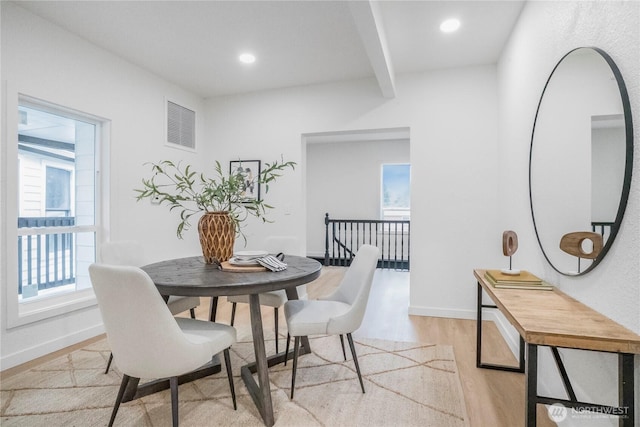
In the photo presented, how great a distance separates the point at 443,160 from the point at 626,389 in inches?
108

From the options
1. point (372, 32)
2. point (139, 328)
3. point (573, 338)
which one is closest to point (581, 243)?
point (573, 338)

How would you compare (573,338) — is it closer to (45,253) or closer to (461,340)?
(461,340)

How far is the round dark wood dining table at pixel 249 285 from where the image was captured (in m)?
1.63

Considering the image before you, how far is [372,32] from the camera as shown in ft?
7.50

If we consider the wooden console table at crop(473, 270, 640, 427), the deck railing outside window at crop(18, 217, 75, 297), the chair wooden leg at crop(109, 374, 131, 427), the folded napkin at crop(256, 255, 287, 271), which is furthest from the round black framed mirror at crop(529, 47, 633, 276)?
the deck railing outside window at crop(18, 217, 75, 297)

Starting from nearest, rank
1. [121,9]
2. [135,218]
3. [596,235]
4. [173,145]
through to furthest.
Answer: [596,235] < [121,9] < [135,218] < [173,145]

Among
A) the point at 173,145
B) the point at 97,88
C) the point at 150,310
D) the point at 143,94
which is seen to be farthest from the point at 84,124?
the point at 150,310

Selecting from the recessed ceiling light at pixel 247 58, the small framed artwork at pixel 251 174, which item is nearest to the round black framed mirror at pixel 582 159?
the recessed ceiling light at pixel 247 58

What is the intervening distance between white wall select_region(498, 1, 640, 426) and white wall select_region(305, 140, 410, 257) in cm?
434

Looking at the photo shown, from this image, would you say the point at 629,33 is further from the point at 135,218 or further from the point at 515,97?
the point at 135,218

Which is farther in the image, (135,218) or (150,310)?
(135,218)

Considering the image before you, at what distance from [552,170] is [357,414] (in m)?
1.71

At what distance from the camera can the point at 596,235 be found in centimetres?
137

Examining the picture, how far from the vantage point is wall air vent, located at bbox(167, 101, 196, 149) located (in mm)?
3947
